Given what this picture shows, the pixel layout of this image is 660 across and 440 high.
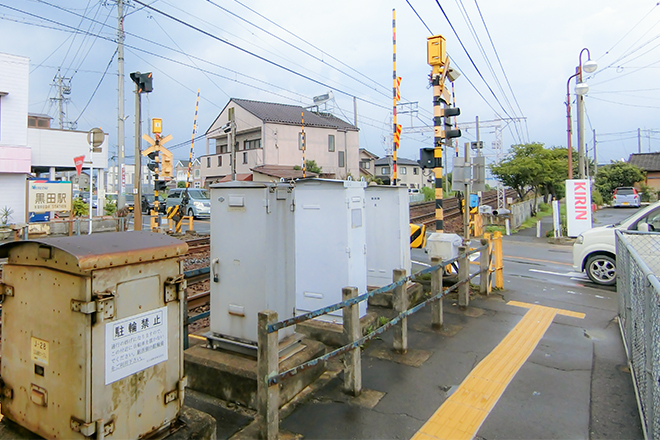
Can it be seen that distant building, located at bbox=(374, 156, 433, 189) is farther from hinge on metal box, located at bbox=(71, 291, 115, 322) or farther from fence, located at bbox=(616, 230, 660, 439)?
hinge on metal box, located at bbox=(71, 291, 115, 322)

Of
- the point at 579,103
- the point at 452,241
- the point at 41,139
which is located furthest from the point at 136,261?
the point at 41,139

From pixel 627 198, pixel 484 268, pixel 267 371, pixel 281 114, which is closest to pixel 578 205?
pixel 484 268

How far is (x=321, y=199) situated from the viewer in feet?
16.8

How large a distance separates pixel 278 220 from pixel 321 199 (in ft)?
3.58

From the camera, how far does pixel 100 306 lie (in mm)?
2367

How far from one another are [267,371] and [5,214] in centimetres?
1916

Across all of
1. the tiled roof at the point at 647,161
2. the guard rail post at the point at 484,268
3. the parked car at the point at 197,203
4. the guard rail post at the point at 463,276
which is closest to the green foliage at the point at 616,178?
the tiled roof at the point at 647,161

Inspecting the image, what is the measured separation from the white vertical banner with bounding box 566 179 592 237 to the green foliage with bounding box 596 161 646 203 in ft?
93.9

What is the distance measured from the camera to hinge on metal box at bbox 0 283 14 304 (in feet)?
8.75

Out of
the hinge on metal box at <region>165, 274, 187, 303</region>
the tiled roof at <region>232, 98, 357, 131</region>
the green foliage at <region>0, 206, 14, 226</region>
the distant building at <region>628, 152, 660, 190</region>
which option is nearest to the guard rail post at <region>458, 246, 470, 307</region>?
the hinge on metal box at <region>165, 274, 187, 303</region>

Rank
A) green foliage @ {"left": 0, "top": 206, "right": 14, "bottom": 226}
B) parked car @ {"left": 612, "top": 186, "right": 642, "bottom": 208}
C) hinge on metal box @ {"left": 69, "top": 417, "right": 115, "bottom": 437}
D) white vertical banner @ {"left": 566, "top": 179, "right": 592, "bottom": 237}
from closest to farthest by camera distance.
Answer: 1. hinge on metal box @ {"left": 69, "top": 417, "right": 115, "bottom": 437}
2. white vertical banner @ {"left": 566, "top": 179, "right": 592, "bottom": 237}
3. green foliage @ {"left": 0, "top": 206, "right": 14, "bottom": 226}
4. parked car @ {"left": 612, "top": 186, "right": 642, "bottom": 208}

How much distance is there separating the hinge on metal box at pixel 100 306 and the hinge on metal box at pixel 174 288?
0.40 m

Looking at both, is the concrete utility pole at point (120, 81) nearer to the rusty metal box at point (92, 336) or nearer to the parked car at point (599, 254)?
the parked car at point (599, 254)

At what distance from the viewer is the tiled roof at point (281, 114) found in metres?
34.4
